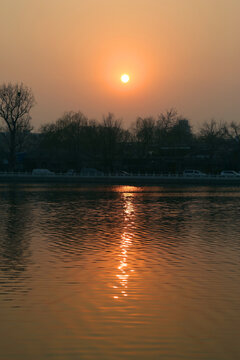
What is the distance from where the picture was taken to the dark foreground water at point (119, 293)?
8.70 meters

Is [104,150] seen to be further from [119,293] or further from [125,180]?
[119,293]

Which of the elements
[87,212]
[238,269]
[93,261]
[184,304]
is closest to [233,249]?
[238,269]

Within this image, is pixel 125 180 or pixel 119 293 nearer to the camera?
pixel 119 293

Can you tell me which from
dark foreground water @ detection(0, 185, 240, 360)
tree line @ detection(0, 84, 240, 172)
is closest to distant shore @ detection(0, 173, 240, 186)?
tree line @ detection(0, 84, 240, 172)

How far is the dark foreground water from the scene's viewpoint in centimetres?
870

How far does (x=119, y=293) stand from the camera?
479 inches

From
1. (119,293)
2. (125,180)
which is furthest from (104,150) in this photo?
(119,293)

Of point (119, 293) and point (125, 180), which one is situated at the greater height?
point (125, 180)

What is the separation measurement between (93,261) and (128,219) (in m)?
13.5

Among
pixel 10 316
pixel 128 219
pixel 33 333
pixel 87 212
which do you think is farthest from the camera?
pixel 87 212

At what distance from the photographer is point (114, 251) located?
18125 mm

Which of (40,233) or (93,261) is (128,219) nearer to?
(40,233)

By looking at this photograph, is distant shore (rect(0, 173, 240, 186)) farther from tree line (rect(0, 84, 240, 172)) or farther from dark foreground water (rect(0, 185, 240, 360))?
dark foreground water (rect(0, 185, 240, 360))

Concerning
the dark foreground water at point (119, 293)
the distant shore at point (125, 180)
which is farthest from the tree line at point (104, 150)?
the dark foreground water at point (119, 293)
